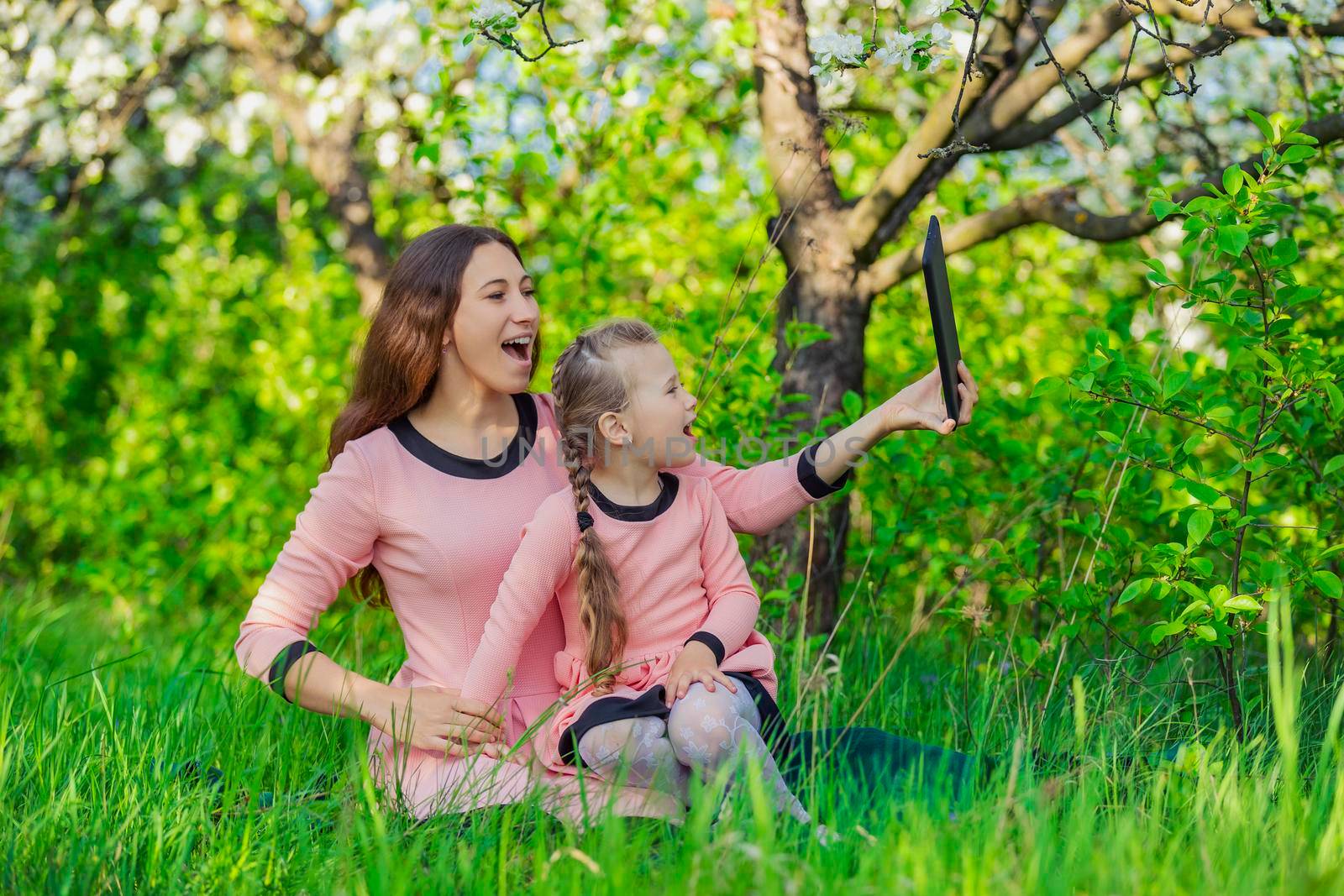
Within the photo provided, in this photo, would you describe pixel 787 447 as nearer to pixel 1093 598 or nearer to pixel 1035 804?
pixel 1093 598

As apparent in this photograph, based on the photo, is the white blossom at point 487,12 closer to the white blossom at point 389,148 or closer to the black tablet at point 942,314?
the black tablet at point 942,314

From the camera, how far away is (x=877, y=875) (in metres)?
1.79

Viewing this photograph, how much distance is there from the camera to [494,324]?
262 centimetres

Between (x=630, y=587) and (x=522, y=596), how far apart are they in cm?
23

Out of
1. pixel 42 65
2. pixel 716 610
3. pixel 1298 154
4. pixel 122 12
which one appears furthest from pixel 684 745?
pixel 42 65

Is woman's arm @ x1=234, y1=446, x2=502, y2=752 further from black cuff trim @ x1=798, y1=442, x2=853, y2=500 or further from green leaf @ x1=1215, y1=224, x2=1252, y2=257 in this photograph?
green leaf @ x1=1215, y1=224, x2=1252, y2=257

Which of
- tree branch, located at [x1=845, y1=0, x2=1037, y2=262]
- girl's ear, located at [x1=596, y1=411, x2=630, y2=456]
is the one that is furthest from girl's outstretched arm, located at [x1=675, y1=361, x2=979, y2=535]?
tree branch, located at [x1=845, y1=0, x2=1037, y2=262]

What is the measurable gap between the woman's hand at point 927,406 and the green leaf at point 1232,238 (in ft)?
1.77

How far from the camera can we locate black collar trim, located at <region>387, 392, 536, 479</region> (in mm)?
2645

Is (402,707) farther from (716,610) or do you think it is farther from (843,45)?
(843,45)

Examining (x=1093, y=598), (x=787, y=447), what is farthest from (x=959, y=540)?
(x=1093, y=598)

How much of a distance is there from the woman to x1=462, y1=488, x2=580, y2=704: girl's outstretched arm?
6 centimetres

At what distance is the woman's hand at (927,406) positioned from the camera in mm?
2400

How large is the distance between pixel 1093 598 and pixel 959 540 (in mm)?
1799
